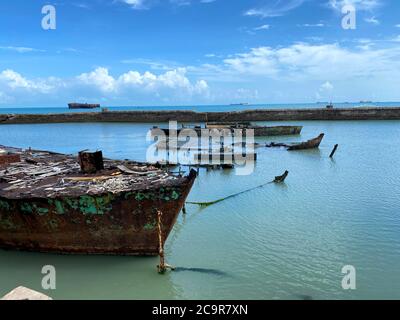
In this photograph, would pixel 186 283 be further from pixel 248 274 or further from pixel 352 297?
pixel 352 297

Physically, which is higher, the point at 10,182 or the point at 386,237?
the point at 10,182

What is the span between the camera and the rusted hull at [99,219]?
713 cm

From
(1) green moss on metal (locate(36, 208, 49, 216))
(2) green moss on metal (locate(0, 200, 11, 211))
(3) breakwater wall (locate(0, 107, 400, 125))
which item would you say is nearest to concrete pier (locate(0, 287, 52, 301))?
(1) green moss on metal (locate(36, 208, 49, 216))

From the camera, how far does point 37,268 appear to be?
7340 millimetres

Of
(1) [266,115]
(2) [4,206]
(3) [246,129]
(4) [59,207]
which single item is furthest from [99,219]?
(1) [266,115]

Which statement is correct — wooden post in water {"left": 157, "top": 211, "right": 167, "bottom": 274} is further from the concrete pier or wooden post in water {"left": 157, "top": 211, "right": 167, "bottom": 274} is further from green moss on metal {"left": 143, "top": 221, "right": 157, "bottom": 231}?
the concrete pier

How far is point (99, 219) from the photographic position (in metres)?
7.26

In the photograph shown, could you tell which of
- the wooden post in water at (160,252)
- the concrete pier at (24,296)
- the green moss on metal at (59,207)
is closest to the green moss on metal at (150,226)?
the wooden post in water at (160,252)

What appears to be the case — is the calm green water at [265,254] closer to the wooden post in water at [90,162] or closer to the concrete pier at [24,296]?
the wooden post in water at [90,162]

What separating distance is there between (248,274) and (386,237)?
3901 millimetres

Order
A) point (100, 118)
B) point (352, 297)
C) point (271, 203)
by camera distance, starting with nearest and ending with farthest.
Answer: point (352, 297), point (271, 203), point (100, 118)

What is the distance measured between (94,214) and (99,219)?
5.7 inches

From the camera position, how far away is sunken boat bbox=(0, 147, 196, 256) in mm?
7129
